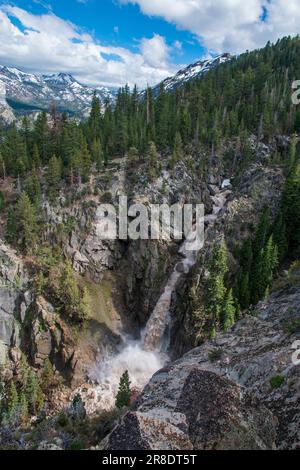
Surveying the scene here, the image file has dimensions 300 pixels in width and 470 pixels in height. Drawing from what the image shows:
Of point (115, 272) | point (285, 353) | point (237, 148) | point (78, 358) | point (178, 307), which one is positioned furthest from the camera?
point (237, 148)

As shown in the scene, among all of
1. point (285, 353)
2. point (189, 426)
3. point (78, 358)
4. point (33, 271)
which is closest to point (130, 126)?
point (33, 271)

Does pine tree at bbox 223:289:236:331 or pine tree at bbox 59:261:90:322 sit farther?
pine tree at bbox 59:261:90:322

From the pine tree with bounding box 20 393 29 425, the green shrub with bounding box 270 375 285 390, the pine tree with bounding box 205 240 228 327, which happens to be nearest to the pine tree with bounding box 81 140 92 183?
the pine tree with bounding box 205 240 228 327

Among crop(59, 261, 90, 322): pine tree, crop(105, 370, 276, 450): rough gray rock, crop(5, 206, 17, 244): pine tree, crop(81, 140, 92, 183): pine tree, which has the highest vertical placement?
crop(81, 140, 92, 183): pine tree

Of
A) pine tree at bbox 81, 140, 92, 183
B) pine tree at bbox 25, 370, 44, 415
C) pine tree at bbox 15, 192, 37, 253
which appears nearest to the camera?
pine tree at bbox 25, 370, 44, 415

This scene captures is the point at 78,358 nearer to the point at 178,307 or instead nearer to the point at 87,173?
the point at 178,307

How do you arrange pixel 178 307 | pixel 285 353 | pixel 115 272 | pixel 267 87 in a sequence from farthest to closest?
pixel 267 87 → pixel 115 272 → pixel 178 307 → pixel 285 353

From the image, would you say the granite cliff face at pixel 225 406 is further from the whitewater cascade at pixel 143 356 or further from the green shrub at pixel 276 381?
the whitewater cascade at pixel 143 356

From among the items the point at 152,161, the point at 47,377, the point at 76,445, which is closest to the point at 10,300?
the point at 47,377

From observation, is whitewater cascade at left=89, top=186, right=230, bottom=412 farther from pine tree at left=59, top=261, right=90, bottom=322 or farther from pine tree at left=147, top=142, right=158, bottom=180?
pine tree at left=147, top=142, right=158, bottom=180
